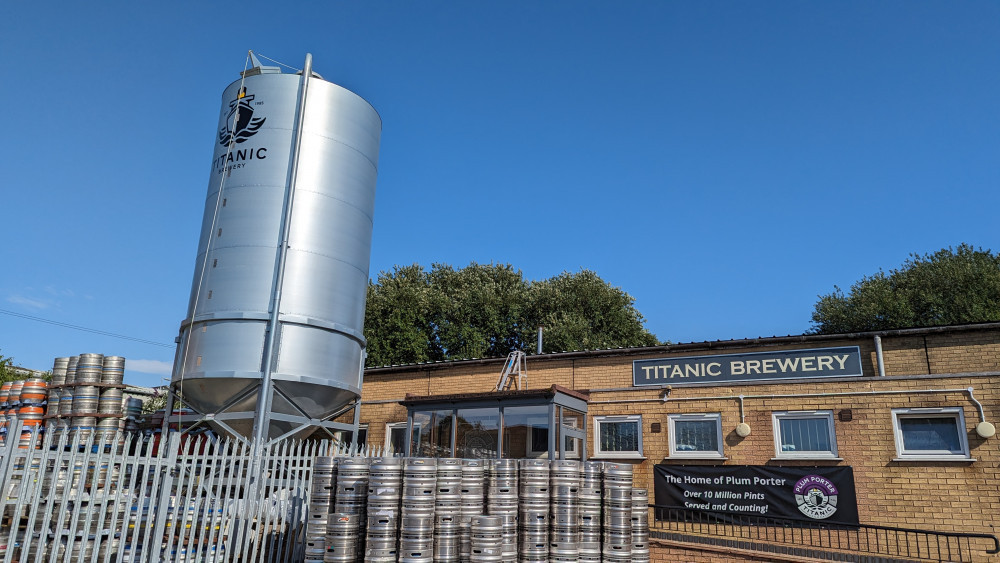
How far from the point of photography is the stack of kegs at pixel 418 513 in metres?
8.32

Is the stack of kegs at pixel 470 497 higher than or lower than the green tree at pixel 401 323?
lower

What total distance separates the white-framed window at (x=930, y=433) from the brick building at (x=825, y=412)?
2 cm

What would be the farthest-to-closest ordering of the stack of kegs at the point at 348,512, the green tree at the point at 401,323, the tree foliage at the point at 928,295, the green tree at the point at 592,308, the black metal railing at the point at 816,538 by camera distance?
1. the green tree at the point at 592,308
2. the green tree at the point at 401,323
3. the tree foliage at the point at 928,295
4. the black metal railing at the point at 816,538
5. the stack of kegs at the point at 348,512

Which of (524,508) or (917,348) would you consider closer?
(524,508)

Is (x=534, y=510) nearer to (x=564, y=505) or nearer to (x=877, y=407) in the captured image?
(x=564, y=505)

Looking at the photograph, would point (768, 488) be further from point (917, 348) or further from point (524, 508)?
point (524, 508)

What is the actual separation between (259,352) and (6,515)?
5.17 meters

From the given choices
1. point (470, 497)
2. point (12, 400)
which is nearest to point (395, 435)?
point (12, 400)

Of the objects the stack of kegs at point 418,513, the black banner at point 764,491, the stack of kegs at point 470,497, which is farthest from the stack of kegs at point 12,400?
the black banner at point 764,491

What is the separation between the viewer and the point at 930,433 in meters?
13.2

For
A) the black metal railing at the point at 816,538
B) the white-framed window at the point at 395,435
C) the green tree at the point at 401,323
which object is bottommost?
the black metal railing at the point at 816,538

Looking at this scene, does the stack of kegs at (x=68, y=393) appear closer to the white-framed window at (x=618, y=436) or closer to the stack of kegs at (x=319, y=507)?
the stack of kegs at (x=319, y=507)

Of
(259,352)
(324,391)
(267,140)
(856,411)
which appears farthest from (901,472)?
(267,140)

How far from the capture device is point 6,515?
8.70 meters
